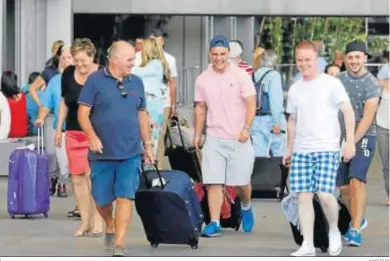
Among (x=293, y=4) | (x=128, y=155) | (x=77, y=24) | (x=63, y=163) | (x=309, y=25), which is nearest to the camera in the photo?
(x=128, y=155)

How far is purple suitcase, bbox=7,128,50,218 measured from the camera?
12031 mm

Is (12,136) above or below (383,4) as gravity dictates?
below

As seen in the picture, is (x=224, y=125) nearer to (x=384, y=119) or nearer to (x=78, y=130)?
(x=78, y=130)

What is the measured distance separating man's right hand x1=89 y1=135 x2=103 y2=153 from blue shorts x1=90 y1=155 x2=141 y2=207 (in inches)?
6.1

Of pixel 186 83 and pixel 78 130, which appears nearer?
pixel 78 130

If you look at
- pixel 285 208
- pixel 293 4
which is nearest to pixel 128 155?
pixel 285 208

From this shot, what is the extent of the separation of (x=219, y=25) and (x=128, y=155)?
12.4 meters

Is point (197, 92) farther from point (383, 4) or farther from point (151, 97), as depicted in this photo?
point (383, 4)

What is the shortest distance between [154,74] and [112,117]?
327cm

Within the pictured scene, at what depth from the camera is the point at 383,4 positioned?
69.6 ft

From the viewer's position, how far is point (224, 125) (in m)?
10.9

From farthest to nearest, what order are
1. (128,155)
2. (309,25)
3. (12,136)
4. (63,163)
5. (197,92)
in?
1. (309,25)
2. (12,136)
3. (63,163)
4. (197,92)
5. (128,155)

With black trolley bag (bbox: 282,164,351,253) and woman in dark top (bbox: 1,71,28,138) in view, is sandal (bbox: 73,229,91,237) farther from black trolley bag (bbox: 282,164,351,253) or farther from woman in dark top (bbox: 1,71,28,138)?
woman in dark top (bbox: 1,71,28,138)

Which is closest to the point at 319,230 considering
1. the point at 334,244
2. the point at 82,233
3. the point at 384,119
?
the point at 334,244
